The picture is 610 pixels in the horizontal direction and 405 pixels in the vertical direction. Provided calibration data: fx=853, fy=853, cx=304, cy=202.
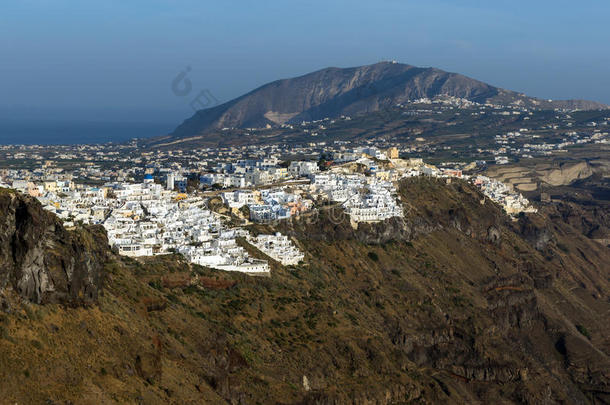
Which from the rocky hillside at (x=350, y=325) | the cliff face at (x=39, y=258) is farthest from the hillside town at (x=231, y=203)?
the cliff face at (x=39, y=258)

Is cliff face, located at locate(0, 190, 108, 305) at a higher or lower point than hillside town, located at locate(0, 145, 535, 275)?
higher

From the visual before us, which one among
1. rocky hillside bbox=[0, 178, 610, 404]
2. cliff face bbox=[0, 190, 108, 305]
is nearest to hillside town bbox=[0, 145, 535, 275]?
rocky hillside bbox=[0, 178, 610, 404]

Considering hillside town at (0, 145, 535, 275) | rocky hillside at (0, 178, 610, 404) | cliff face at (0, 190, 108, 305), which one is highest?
cliff face at (0, 190, 108, 305)

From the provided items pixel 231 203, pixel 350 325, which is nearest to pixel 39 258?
pixel 350 325

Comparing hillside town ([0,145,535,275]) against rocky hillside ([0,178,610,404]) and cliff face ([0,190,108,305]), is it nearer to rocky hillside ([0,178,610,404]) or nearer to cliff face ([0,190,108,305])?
rocky hillside ([0,178,610,404])

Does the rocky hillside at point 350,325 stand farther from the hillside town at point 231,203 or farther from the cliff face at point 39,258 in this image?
the hillside town at point 231,203
